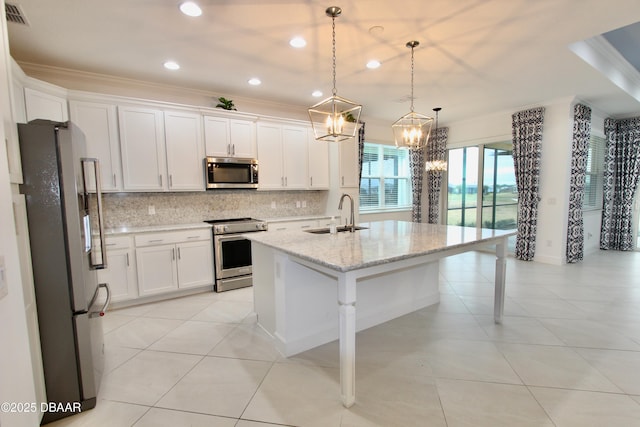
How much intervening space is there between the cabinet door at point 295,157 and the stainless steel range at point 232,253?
1.00m

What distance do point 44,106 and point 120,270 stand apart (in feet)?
6.01

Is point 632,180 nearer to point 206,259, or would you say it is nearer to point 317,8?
point 317,8

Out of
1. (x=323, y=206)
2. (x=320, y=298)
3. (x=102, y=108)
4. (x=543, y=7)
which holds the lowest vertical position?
(x=320, y=298)

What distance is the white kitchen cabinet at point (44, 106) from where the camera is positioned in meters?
2.80

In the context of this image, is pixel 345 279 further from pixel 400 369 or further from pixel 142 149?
pixel 142 149

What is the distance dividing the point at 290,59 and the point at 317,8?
37.9 inches

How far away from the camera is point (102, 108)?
11.2 feet

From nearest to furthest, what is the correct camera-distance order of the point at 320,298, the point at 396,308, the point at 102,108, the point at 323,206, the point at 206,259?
the point at 320,298 → the point at 396,308 → the point at 102,108 → the point at 206,259 → the point at 323,206

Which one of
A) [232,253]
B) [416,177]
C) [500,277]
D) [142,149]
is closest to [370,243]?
[500,277]

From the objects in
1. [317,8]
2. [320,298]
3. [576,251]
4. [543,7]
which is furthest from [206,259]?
[576,251]

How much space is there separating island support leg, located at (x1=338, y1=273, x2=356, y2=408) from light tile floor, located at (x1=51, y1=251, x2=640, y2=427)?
10cm

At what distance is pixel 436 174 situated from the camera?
664cm

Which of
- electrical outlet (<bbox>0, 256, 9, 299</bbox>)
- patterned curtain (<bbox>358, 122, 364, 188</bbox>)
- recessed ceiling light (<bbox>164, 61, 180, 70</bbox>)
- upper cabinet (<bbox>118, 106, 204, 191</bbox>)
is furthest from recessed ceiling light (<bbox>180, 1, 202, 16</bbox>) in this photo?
patterned curtain (<bbox>358, 122, 364, 188</bbox>)

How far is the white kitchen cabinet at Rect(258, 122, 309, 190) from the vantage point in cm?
454
